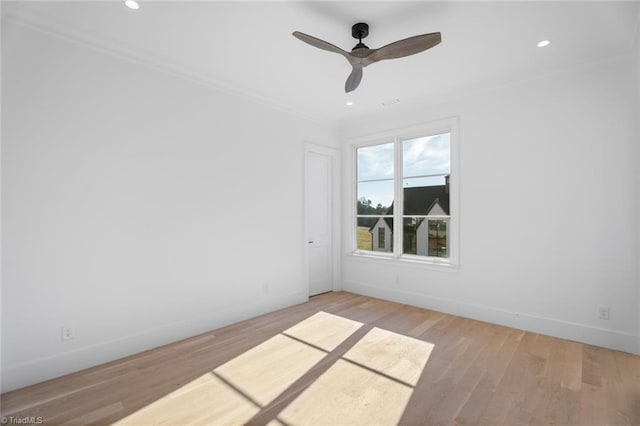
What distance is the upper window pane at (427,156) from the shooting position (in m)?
4.23

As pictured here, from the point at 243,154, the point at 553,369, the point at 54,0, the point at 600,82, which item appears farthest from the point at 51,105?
the point at 600,82

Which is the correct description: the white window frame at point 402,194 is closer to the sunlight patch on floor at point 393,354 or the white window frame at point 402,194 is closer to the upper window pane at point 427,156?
the upper window pane at point 427,156

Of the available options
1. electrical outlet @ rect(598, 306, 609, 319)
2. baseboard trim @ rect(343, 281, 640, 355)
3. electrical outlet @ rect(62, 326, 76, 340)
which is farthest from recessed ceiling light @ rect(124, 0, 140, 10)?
electrical outlet @ rect(598, 306, 609, 319)

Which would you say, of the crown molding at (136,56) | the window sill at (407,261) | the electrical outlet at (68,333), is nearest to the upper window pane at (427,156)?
the window sill at (407,261)

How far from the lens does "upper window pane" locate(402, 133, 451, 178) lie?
4.23m

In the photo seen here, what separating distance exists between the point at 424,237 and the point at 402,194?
74 centimetres

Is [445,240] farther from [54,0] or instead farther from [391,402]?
[54,0]

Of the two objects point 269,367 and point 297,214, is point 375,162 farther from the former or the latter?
point 269,367

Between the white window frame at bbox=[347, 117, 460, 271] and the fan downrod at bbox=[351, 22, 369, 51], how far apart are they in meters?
2.04

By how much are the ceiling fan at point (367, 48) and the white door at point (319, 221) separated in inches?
91.4

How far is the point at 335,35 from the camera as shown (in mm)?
2676

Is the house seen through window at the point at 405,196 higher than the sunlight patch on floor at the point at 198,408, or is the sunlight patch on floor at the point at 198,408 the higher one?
the house seen through window at the point at 405,196

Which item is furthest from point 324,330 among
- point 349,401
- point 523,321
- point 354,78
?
point 354,78

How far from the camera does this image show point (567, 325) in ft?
10.6
